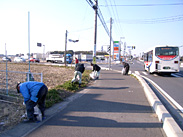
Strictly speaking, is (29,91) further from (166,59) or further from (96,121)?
(166,59)

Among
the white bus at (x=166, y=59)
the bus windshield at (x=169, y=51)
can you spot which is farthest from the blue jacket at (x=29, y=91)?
the bus windshield at (x=169, y=51)

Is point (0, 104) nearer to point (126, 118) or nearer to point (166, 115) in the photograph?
point (126, 118)

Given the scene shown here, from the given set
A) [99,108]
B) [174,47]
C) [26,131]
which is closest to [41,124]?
[26,131]

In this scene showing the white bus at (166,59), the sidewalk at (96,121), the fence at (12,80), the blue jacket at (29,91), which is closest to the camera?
the sidewalk at (96,121)

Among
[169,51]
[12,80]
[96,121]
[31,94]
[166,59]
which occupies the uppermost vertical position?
[169,51]

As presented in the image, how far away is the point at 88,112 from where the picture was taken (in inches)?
247

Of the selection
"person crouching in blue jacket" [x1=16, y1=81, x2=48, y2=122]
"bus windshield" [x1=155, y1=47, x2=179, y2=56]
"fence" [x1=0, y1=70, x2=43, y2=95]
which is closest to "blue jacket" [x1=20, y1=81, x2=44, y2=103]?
"person crouching in blue jacket" [x1=16, y1=81, x2=48, y2=122]

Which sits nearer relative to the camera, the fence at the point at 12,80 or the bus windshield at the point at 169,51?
the fence at the point at 12,80

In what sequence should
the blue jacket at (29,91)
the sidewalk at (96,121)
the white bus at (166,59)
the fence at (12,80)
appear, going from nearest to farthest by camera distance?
1. the sidewalk at (96,121)
2. the blue jacket at (29,91)
3. the fence at (12,80)
4. the white bus at (166,59)

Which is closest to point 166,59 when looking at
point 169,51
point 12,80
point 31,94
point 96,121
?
point 169,51

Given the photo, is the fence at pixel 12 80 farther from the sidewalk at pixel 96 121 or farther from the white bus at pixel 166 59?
the white bus at pixel 166 59

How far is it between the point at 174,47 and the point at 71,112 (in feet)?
51.9

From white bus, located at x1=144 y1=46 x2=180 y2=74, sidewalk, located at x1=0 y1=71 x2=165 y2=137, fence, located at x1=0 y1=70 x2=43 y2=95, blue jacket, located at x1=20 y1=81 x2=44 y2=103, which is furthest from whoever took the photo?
white bus, located at x1=144 y1=46 x2=180 y2=74

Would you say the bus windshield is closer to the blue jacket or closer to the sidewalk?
the sidewalk
